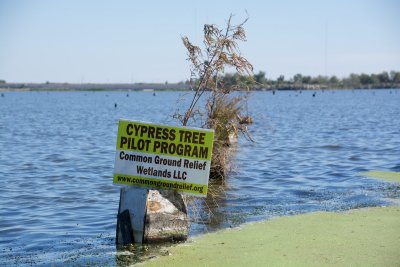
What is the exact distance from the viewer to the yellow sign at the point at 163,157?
10.1 metres

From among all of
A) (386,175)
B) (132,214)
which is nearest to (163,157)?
(132,214)

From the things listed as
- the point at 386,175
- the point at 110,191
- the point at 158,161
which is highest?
the point at 158,161

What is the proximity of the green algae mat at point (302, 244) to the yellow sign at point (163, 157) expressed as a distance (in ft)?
3.66

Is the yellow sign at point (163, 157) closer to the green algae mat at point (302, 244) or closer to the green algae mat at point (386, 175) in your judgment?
the green algae mat at point (302, 244)

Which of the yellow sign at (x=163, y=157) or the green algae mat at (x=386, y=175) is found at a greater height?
the yellow sign at (x=163, y=157)

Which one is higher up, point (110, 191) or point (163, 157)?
point (163, 157)

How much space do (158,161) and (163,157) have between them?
11 centimetres

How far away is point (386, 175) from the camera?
63.2 ft

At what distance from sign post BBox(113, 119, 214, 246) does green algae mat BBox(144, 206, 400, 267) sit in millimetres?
Result: 1054

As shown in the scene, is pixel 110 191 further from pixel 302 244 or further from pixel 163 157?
pixel 302 244

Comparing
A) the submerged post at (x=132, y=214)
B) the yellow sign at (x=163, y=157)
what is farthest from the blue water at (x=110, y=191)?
the yellow sign at (x=163, y=157)

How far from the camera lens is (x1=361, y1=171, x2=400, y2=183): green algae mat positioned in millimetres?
18320

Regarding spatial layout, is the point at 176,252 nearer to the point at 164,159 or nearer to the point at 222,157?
the point at 164,159

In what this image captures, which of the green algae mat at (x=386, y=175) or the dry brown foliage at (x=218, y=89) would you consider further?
the green algae mat at (x=386, y=175)
